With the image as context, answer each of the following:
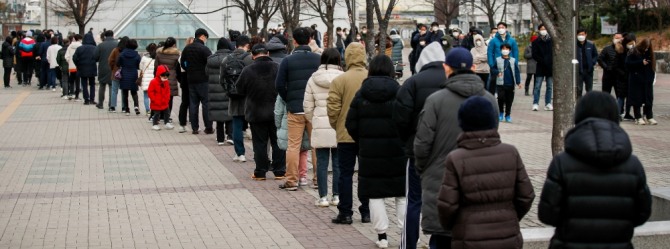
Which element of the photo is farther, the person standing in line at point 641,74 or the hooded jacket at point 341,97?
the person standing in line at point 641,74

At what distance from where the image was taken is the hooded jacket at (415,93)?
25.8 ft

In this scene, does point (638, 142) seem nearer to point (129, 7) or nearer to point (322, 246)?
point (322, 246)

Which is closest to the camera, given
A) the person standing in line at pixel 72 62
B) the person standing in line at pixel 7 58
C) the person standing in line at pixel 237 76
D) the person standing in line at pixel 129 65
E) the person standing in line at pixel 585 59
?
the person standing in line at pixel 237 76

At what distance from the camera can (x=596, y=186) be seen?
17.4ft

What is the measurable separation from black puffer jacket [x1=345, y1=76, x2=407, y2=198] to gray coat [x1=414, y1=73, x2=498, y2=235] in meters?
1.35

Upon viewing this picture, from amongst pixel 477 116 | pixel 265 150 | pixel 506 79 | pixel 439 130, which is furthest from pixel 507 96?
pixel 477 116

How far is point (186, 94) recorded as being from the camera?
18.3 m

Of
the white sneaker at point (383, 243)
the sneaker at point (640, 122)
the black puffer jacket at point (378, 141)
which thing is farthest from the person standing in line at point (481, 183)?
the sneaker at point (640, 122)

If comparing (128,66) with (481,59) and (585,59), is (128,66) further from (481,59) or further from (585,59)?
(585,59)

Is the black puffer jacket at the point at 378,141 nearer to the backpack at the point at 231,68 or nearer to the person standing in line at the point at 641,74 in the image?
the backpack at the point at 231,68

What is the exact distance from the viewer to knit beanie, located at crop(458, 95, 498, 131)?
586 cm

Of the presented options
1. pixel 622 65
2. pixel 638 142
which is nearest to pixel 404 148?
pixel 638 142

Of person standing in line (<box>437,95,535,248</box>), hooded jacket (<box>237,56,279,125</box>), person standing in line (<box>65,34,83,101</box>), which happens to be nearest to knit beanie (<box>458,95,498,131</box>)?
person standing in line (<box>437,95,535,248</box>)

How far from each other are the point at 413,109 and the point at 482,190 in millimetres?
2128
